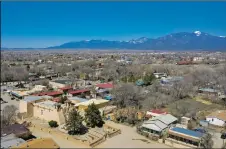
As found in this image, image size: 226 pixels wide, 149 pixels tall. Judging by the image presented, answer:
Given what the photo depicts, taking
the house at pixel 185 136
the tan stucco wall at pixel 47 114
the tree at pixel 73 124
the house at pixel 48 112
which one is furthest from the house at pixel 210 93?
the tan stucco wall at pixel 47 114

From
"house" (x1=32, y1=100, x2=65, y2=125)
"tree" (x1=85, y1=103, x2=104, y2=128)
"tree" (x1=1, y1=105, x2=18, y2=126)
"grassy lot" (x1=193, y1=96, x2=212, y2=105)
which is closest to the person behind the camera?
"tree" (x1=1, y1=105, x2=18, y2=126)

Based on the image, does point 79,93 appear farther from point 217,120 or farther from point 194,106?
point 217,120

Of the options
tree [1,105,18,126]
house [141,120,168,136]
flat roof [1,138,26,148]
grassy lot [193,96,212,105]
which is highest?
tree [1,105,18,126]

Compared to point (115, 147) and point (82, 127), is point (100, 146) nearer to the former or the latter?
point (115, 147)

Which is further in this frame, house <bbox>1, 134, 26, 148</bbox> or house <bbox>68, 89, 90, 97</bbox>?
house <bbox>68, 89, 90, 97</bbox>

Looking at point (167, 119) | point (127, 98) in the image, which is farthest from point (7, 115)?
point (127, 98)

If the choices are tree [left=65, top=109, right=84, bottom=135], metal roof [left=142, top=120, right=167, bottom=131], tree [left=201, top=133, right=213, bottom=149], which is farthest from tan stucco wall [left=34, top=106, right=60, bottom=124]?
tree [left=201, top=133, right=213, bottom=149]

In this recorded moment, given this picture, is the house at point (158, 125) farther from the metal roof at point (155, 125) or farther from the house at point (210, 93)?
the house at point (210, 93)

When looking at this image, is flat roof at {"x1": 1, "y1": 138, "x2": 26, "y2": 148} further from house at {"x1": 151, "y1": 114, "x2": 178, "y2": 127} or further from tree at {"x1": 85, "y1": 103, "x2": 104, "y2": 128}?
house at {"x1": 151, "y1": 114, "x2": 178, "y2": 127}

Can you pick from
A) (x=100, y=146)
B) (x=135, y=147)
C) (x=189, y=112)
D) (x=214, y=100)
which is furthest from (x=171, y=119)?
(x=214, y=100)
